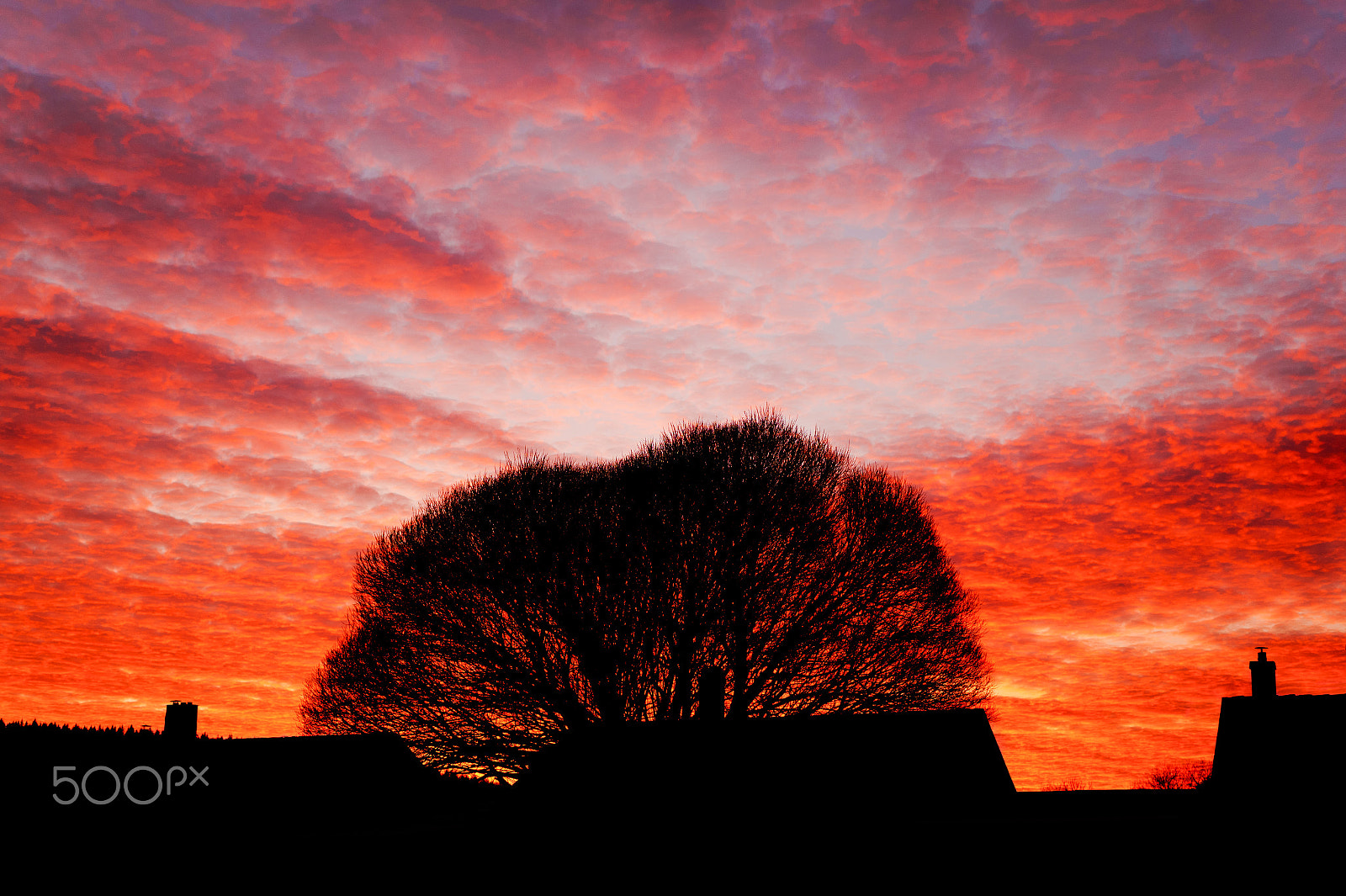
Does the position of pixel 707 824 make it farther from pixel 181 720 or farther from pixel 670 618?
pixel 181 720

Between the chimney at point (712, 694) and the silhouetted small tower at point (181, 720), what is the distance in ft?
40.6

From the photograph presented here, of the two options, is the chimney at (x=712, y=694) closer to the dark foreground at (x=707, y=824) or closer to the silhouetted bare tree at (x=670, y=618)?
the silhouetted bare tree at (x=670, y=618)

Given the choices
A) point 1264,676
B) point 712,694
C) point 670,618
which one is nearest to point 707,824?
point 712,694

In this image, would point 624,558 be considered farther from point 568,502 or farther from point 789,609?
point 789,609

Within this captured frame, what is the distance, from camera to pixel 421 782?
28.3 metres

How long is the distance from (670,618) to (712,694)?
2.58 metres

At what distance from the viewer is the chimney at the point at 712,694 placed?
24688 millimetres

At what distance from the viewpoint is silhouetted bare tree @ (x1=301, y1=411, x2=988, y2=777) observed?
26.5 m

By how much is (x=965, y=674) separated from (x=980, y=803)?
7337 mm

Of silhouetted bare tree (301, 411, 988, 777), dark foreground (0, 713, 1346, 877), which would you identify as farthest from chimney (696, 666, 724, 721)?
dark foreground (0, 713, 1346, 877)

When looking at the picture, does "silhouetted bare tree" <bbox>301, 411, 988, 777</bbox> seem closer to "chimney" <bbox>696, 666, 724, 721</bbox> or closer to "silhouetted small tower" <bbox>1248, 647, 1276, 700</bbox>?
"chimney" <bbox>696, 666, 724, 721</bbox>

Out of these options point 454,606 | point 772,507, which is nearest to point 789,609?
point 772,507

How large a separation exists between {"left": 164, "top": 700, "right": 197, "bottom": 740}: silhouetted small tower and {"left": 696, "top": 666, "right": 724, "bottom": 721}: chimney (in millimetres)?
12386

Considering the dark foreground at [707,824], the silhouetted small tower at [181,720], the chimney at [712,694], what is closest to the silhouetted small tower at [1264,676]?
the dark foreground at [707,824]
